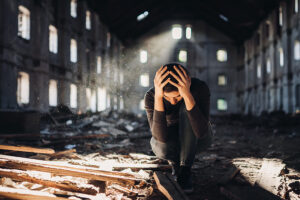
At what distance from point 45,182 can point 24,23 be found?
40.9 ft

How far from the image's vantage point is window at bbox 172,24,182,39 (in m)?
32.6

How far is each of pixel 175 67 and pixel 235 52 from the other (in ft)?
109

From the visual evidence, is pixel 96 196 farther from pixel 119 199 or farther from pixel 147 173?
pixel 147 173

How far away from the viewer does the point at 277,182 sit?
3266 millimetres

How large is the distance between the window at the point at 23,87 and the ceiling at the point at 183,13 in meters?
Answer: 10.3

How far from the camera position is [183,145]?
2854mm

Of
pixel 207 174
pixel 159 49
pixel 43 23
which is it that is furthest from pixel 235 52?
pixel 207 174

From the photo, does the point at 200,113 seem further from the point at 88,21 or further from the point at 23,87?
the point at 88,21

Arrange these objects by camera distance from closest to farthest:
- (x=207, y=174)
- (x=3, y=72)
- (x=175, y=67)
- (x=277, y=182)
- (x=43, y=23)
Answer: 1. (x=175, y=67)
2. (x=277, y=182)
3. (x=207, y=174)
4. (x=3, y=72)
5. (x=43, y=23)

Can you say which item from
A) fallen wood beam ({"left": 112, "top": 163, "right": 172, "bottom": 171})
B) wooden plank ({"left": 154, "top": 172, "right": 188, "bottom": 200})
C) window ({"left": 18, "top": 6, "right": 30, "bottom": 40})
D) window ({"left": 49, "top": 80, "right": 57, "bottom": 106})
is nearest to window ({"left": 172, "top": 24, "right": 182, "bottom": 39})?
window ({"left": 49, "top": 80, "right": 57, "bottom": 106})

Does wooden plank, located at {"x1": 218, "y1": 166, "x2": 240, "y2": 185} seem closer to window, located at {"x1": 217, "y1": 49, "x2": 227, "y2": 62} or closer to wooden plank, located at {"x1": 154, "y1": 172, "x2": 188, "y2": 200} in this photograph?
wooden plank, located at {"x1": 154, "y1": 172, "x2": 188, "y2": 200}

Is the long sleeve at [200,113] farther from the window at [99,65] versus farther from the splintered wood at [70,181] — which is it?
the window at [99,65]

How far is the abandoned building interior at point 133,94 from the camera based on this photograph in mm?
2908

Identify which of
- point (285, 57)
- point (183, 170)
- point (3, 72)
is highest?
point (285, 57)
